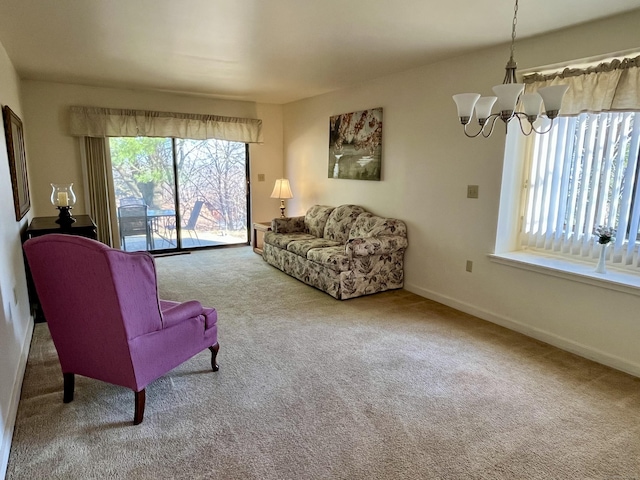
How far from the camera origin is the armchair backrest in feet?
6.15

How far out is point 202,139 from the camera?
6.01 meters

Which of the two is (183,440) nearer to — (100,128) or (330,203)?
(330,203)

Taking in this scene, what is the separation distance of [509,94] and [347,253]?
242cm

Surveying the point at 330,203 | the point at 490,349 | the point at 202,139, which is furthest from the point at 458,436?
the point at 202,139

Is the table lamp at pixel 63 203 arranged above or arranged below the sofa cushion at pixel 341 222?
above

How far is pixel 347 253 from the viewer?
160 inches

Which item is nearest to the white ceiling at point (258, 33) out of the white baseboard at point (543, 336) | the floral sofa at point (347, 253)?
the floral sofa at point (347, 253)

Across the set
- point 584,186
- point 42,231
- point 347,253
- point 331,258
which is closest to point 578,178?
point 584,186

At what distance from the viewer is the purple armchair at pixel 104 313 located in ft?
6.18

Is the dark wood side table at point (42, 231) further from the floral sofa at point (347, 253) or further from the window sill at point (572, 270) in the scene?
the window sill at point (572, 270)

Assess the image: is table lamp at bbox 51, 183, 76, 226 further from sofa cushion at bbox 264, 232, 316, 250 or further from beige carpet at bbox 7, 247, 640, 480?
sofa cushion at bbox 264, 232, 316, 250

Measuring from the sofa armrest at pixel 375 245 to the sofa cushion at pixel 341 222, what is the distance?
0.69 metres

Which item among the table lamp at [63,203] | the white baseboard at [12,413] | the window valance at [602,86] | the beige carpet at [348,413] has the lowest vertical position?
the beige carpet at [348,413]

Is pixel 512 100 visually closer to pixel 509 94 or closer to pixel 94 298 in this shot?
pixel 509 94
